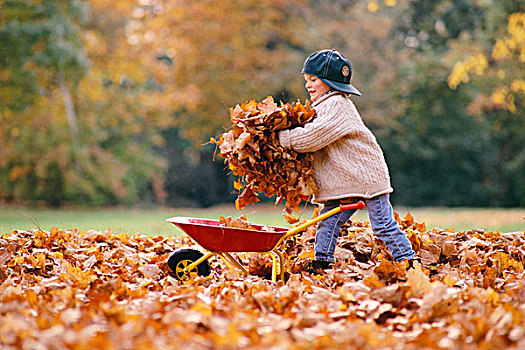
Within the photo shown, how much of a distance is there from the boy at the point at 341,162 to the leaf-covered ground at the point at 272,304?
255 millimetres

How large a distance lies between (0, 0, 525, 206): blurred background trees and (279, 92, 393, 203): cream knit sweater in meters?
12.6

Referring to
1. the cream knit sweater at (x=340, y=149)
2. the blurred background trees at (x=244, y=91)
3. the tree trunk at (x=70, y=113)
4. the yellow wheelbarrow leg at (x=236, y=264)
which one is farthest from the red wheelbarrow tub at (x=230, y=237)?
the tree trunk at (x=70, y=113)

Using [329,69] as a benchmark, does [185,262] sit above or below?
below

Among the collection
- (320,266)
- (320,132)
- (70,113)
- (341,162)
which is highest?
(70,113)

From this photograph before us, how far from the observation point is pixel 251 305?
2.77 meters

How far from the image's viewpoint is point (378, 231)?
Result: 3924mm

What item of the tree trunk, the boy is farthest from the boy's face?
the tree trunk

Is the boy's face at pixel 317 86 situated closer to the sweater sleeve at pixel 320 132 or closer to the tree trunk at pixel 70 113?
the sweater sleeve at pixel 320 132

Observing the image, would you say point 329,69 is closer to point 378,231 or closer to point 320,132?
point 320,132

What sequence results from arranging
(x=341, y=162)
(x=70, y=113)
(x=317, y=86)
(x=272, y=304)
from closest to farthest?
(x=272, y=304), (x=341, y=162), (x=317, y=86), (x=70, y=113)

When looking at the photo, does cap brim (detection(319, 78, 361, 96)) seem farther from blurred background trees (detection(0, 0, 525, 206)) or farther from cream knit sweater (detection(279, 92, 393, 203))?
blurred background trees (detection(0, 0, 525, 206))

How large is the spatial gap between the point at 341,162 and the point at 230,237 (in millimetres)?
878

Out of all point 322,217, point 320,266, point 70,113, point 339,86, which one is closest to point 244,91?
point 70,113

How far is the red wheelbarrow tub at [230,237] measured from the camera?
3.64 m
